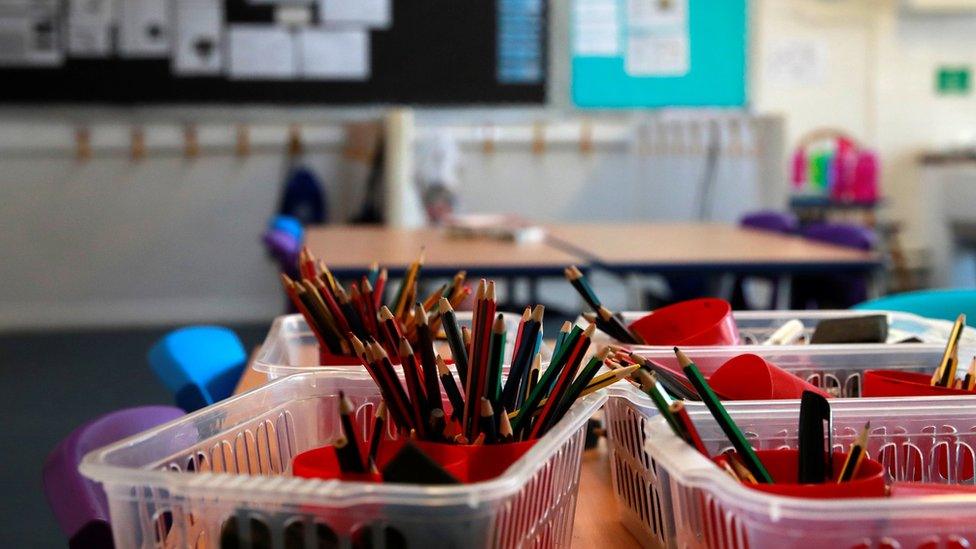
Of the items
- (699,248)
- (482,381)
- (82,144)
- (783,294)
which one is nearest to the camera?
(482,381)

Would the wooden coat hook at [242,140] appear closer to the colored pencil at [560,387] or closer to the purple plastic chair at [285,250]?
the purple plastic chair at [285,250]

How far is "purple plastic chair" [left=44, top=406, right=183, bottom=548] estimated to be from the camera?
2.49 feet

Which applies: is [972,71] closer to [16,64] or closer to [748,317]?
[16,64]

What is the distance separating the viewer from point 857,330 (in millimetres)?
823

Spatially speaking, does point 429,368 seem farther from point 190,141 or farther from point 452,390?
point 190,141

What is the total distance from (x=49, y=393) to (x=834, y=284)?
2.74m

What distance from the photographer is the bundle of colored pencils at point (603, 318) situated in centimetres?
71

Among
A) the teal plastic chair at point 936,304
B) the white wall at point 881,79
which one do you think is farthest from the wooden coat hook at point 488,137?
the teal plastic chair at point 936,304

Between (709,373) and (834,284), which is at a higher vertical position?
(709,373)

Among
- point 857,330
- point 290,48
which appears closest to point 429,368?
point 857,330

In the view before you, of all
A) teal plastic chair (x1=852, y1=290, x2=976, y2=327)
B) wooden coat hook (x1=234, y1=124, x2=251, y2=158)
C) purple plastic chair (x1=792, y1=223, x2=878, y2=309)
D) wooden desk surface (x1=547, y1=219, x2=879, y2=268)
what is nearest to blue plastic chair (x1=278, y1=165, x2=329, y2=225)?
wooden coat hook (x1=234, y1=124, x2=251, y2=158)

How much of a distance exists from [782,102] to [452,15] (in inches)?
79.7

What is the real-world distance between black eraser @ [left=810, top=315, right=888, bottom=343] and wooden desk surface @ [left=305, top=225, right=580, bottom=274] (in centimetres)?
107

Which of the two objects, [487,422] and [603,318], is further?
[603,318]
